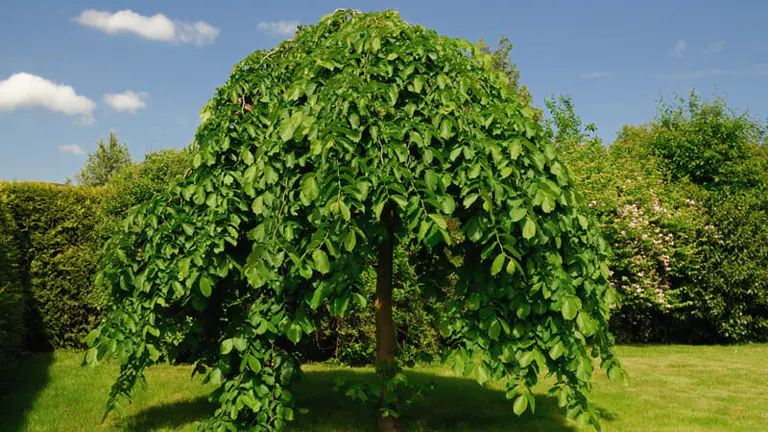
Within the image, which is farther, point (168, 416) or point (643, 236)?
point (643, 236)

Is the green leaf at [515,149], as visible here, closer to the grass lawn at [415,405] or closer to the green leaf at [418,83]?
the green leaf at [418,83]

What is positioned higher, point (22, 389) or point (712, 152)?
point (712, 152)

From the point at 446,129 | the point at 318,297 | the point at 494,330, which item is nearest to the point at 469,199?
the point at 446,129

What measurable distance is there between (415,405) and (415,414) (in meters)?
0.34

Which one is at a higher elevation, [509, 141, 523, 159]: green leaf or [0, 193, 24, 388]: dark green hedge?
[509, 141, 523, 159]: green leaf

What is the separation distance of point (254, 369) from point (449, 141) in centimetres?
184

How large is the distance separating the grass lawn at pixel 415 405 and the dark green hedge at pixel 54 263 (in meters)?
0.48

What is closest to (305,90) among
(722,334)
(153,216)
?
(153,216)

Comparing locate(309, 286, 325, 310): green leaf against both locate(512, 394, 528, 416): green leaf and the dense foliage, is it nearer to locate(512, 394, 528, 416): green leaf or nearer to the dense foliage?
locate(512, 394, 528, 416): green leaf

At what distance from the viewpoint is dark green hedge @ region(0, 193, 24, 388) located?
5949 millimetres

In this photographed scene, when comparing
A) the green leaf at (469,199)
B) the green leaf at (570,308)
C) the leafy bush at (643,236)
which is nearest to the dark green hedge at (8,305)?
the green leaf at (469,199)

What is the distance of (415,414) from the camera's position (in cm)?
520

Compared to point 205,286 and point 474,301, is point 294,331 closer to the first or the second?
point 205,286

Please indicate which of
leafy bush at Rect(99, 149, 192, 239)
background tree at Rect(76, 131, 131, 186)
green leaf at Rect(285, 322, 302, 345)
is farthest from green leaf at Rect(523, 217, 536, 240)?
background tree at Rect(76, 131, 131, 186)
